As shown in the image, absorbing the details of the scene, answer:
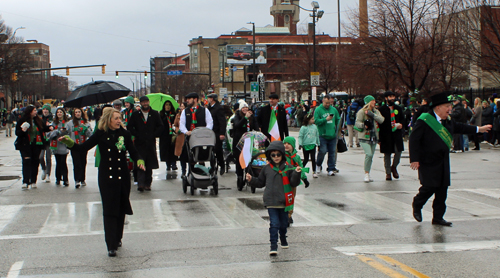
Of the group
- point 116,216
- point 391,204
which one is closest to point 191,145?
point 391,204

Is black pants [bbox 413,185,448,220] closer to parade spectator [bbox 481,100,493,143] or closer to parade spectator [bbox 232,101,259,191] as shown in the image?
parade spectator [bbox 232,101,259,191]

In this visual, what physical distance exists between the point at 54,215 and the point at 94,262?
3356mm

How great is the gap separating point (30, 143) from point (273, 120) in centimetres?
542

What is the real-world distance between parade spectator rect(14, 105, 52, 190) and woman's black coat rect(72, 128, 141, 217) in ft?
21.3

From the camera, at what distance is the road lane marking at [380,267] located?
6.02 meters

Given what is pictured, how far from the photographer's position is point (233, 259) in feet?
22.4

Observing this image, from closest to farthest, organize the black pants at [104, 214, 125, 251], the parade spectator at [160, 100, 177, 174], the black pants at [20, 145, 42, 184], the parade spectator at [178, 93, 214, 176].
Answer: the black pants at [104, 214, 125, 251] < the black pants at [20, 145, 42, 184] < the parade spectator at [178, 93, 214, 176] < the parade spectator at [160, 100, 177, 174]

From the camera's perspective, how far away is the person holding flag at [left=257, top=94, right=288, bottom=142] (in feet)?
45.2

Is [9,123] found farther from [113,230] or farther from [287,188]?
[287,188]

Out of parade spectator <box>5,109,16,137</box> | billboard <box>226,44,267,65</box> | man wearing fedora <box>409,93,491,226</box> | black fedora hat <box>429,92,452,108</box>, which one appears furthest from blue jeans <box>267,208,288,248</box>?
billboard <box>226,44,267,65</box>

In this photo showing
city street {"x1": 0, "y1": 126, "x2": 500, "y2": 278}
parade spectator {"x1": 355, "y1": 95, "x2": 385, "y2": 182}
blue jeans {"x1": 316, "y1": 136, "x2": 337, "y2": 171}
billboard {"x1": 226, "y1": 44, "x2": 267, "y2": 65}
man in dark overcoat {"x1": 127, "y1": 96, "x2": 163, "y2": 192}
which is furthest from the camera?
billboard {"x1": 226, "y1": 44, "x2": 267, "y2": 65}

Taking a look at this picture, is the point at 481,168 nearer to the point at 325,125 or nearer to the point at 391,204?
the point at 325,125

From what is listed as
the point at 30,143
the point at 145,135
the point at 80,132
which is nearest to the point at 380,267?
the point at 145,135

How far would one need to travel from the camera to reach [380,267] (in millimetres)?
6352
